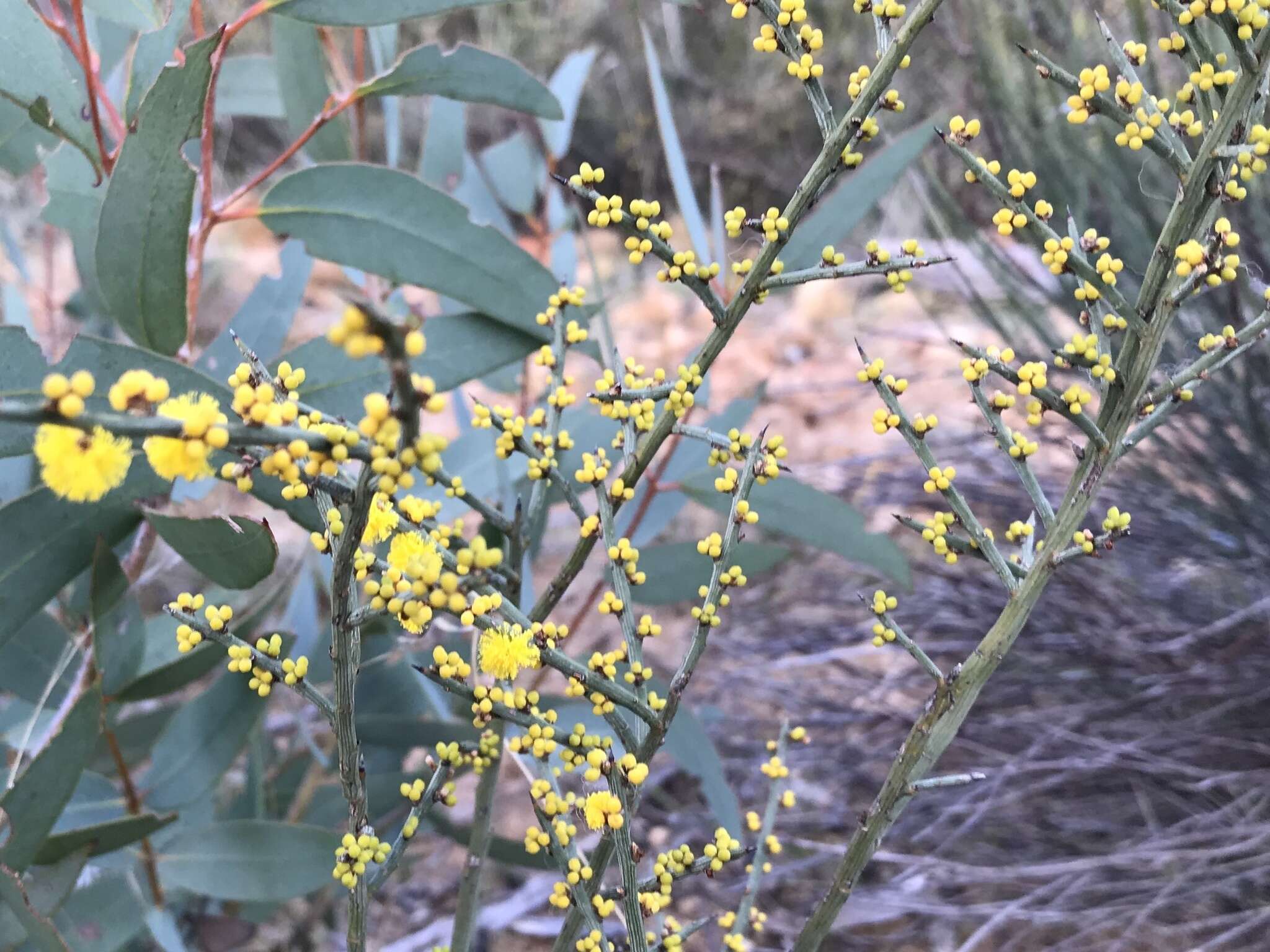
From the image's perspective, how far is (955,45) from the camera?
5.24 feet

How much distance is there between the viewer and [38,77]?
69 cm

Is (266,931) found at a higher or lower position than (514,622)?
lower

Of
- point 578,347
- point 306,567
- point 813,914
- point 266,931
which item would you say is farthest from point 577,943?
point 266,931

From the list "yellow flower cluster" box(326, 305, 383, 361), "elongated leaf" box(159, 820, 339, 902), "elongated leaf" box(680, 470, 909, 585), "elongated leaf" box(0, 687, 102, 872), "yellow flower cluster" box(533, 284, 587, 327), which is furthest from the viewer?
"elongated leaf" box(680, 470, 909, 585)

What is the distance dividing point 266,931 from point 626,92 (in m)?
2.69

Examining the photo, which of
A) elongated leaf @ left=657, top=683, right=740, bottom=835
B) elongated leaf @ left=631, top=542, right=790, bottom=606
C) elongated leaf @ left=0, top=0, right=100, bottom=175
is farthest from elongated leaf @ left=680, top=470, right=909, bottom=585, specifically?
elongated leaf @ left=0, top=0, right=100, bottom=175

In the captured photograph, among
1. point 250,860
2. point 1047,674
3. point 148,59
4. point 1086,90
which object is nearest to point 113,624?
point 250,860

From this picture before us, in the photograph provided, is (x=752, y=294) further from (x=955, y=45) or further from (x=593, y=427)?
(x=955, y=45)

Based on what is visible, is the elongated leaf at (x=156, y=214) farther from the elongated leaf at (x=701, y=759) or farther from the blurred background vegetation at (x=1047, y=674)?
the elongated leaf at (x=701, y=759)

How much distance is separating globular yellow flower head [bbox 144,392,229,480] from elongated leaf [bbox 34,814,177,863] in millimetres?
478

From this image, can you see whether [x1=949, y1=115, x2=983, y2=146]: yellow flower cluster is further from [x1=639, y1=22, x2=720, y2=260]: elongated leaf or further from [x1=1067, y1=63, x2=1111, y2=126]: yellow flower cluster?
[x1=639, y1=22, x2=720, y2=260]: elongated leaf

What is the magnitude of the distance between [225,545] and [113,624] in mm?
231

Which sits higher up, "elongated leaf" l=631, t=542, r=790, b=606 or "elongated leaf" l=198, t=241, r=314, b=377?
"elongated leaf" l=198, t=241, r=314, b=377

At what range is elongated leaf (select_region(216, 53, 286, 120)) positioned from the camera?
1077mm
